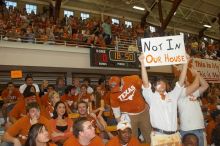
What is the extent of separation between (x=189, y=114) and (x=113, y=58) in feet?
32.7

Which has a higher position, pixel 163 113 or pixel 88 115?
pixel 163 113

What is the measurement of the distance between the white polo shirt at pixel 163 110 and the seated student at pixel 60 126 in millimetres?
1321

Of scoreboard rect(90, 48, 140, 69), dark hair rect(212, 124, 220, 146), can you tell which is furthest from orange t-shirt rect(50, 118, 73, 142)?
scoreboard rect(90, 48, 140, 69)

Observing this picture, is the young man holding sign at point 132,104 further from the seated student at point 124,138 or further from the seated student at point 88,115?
the seated student at point 124,138

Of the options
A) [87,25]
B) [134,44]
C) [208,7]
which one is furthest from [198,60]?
[208,7]

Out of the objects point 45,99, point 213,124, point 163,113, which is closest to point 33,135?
point 163,113

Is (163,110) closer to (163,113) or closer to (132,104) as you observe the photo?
(163,113)

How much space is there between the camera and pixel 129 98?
547 centimetres

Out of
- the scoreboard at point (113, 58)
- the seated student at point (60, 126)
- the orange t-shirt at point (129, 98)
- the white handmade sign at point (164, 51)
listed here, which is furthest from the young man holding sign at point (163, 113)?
the scoreboard at point (113, 58)

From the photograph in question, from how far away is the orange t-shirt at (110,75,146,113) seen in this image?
18.0 ft

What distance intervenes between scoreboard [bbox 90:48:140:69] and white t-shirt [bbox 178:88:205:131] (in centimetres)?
935

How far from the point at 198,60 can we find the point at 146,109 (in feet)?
43.4

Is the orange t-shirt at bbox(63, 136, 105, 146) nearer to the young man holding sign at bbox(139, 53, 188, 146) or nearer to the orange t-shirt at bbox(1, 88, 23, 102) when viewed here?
the young man holding sign at bbox(139, 53, 188, 146)

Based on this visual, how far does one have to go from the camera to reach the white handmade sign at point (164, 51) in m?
4.55
